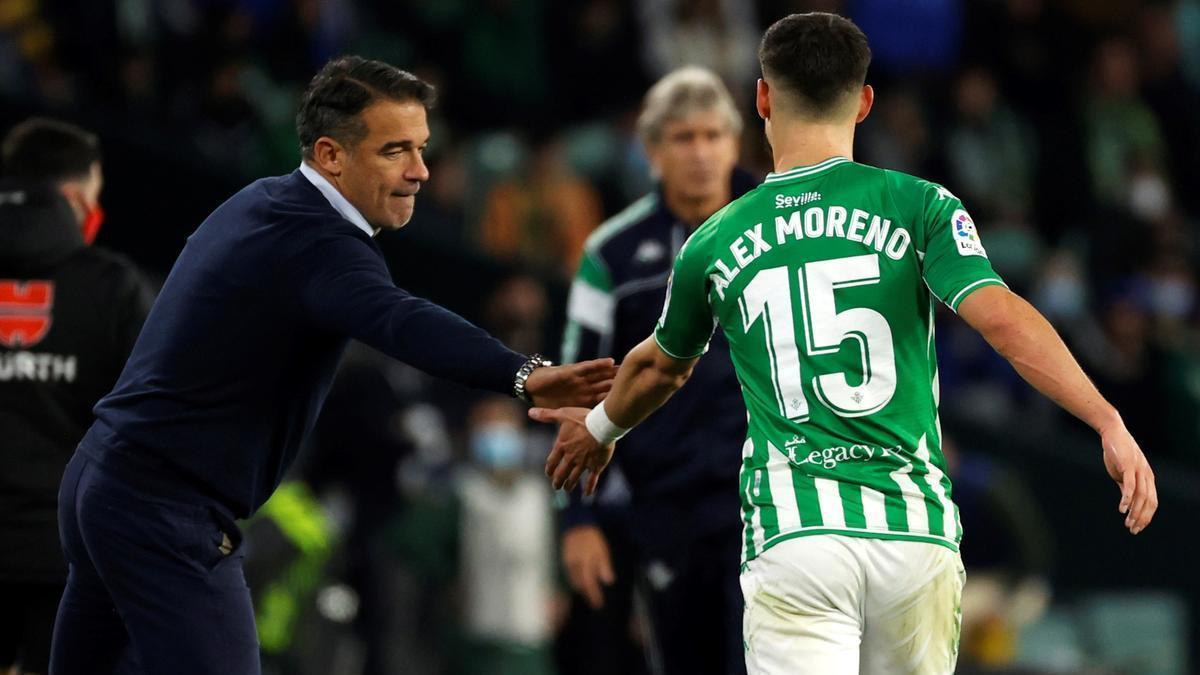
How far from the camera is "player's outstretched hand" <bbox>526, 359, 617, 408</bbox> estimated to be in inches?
194

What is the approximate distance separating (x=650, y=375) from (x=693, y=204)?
6.24ft

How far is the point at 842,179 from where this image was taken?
477 cm

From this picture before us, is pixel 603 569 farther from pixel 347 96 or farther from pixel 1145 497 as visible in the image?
pixel 1145 497

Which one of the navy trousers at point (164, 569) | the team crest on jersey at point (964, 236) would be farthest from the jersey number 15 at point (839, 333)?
the navy trousers at point (164, 569)

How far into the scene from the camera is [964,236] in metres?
4.61

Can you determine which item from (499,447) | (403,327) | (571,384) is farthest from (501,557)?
(403,327)

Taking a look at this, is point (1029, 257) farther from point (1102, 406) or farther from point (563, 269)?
point (1102, 406)

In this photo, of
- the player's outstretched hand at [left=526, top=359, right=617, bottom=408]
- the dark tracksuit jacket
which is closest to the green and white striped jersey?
the player's outstretched hand at [left=526, top=359, right=617, bottom=408]

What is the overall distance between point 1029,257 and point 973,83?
5.08 feet

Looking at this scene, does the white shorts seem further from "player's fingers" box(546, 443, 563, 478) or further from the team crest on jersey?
"player's fingers" box(546, 443, 563, 478)

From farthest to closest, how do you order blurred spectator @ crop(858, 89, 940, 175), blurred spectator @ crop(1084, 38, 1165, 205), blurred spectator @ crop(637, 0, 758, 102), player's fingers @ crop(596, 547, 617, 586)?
blurred spectator @ crop(1084, 38, 1165, 205) → blurred spectator @ crop(858, 89, 940, 175) → blurred spectator @ crop(637, 0, 758, 102) → player's fingers @ crop(596, 547, 617, 586)

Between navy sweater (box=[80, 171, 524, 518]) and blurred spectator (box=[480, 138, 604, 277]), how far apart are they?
8.23 meters

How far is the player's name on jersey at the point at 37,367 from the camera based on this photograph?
627 cm

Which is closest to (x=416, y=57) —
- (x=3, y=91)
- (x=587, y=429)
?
(x=3, y=91)
